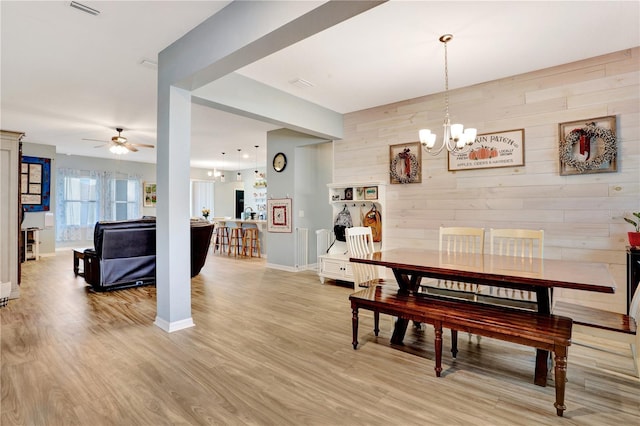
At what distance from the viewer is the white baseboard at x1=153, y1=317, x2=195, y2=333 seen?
3.08 metres

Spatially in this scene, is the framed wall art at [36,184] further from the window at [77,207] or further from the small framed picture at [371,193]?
the small framed picture at [371,193]

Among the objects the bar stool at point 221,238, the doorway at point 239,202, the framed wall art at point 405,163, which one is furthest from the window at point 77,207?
the framed wall art at point 405,163

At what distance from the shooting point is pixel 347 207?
548 centimetres

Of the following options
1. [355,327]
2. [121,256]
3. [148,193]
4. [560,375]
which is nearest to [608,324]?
→ [560,375]

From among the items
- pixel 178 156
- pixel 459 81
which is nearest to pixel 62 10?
pixel 178 156

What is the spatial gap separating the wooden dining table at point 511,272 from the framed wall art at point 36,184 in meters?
8.75

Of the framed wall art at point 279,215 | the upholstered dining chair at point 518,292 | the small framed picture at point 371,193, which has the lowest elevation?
the upholstered dining chair at point 518,292

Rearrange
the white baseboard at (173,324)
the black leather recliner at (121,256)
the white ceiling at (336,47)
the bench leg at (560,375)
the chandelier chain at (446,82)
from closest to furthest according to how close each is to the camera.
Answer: the bench leg at (560,375) → the white ceiling at (336,47) → the white baseboard at (173,324) → the chandelier chain at (446,82) → the black leather recliner at (121,256)

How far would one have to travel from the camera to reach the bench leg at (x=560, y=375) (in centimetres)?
181

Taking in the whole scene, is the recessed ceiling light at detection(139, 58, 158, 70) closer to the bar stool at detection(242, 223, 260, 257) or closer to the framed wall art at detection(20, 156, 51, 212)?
the bar stool at detection(242, 223, 260, 257)

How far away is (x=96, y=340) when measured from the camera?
2.87 m

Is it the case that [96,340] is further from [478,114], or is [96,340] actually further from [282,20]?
[478,114]

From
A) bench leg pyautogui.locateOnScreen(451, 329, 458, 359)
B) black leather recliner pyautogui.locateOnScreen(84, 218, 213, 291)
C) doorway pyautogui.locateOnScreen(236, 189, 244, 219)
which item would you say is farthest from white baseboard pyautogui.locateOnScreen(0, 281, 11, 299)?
doorway pyautogui.locateOnScreen(236, 189, 244, 219)

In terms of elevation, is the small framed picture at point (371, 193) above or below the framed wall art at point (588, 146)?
below
